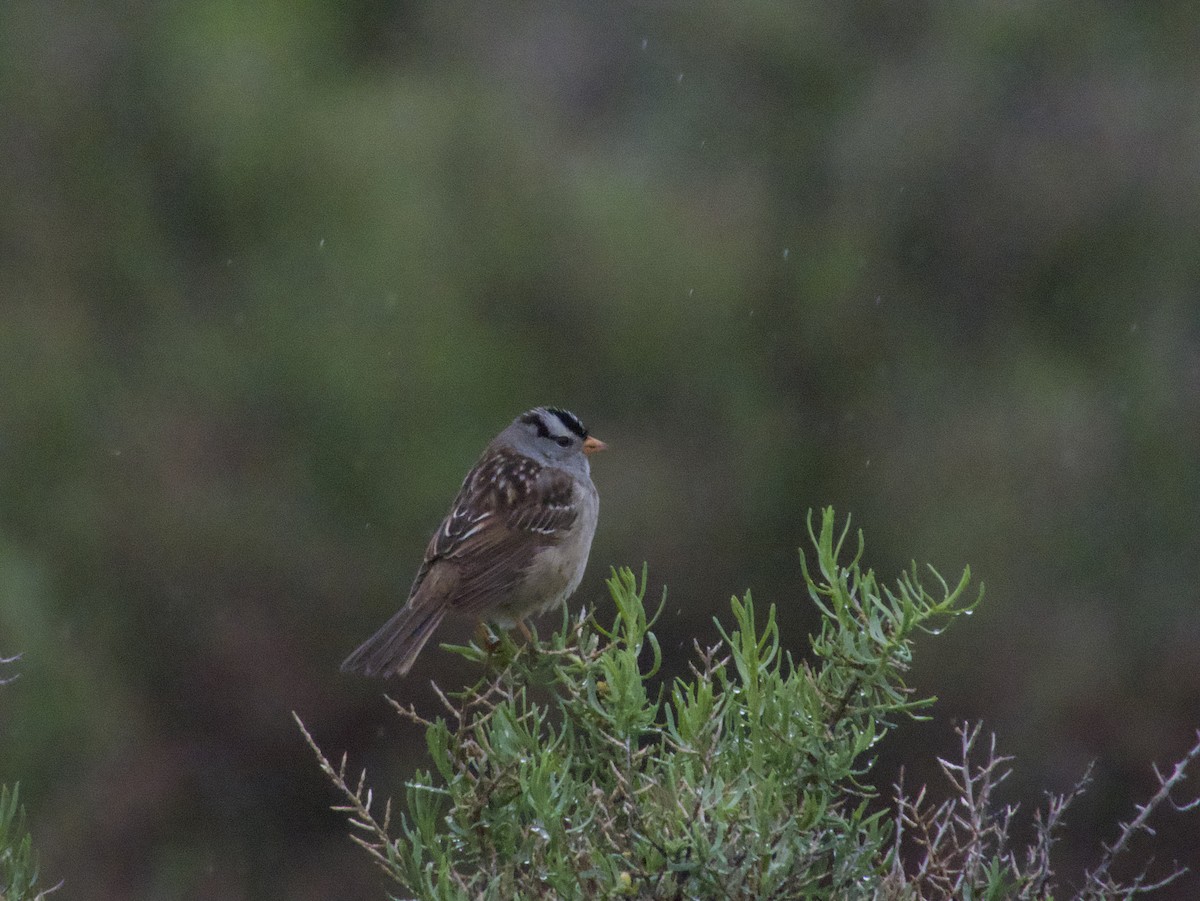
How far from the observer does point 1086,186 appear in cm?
894

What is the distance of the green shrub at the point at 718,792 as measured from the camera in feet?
5.86

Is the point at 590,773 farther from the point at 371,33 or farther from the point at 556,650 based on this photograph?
the point at 371,33

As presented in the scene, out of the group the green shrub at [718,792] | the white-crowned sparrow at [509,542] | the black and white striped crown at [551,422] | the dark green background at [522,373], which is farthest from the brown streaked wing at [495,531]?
the dark green background at [522,373]

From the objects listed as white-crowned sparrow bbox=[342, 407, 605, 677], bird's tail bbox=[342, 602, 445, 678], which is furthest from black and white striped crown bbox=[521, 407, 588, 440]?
bird's tail bbox=[342, 602, 445, 678]

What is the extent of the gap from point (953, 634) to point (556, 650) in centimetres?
704

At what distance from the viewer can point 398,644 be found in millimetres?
4039

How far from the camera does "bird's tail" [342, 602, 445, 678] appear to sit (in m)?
3.93

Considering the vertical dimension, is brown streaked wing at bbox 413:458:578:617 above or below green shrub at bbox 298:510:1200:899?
below

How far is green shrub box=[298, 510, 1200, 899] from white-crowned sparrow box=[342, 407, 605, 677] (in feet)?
5.87

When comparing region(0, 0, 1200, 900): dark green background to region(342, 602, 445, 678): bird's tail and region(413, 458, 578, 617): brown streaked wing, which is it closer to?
region(413, 458, 578, 617): brown streaked wing

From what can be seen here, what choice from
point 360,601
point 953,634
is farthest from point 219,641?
point 953,634

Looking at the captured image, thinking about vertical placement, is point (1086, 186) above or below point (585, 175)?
above

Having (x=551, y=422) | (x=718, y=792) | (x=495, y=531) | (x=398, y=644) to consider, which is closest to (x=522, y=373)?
(x=551, y=422)

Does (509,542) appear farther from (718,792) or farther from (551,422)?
(718,792)
